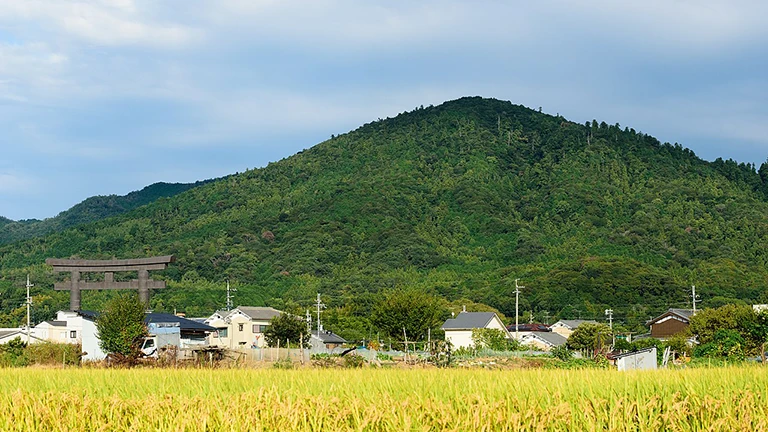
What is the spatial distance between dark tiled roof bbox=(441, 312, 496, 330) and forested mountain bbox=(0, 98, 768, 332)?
6.08m

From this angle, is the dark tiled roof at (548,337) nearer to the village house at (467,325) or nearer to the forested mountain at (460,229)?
the village house at (467,325)

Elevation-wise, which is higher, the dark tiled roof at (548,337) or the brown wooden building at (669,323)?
the brown wooden building at (669,323)

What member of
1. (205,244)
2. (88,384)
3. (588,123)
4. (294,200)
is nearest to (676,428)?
(88,384)

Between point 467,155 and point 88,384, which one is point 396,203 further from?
point 88,384

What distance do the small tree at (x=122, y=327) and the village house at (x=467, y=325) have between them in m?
32.0

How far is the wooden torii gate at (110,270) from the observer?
37.5 meters

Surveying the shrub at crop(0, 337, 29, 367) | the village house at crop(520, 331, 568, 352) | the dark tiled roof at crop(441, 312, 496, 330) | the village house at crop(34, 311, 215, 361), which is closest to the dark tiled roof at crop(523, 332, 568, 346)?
the village house at crop(520, 331, 568, 352)

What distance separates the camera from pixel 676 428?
7.95 meters

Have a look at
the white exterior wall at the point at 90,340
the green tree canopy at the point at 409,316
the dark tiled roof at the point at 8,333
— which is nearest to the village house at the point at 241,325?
the green tree canopy at the point at 409,316

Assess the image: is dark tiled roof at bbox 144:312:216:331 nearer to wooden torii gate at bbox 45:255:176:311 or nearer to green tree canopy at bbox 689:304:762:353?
wooden torii gate at bbox 45:255:176:311

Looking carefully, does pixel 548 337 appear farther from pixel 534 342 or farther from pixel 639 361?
pixel 639 361

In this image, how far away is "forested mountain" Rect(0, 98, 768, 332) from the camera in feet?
261

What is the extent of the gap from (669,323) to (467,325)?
14902 millimetres

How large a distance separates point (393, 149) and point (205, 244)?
46332mm
